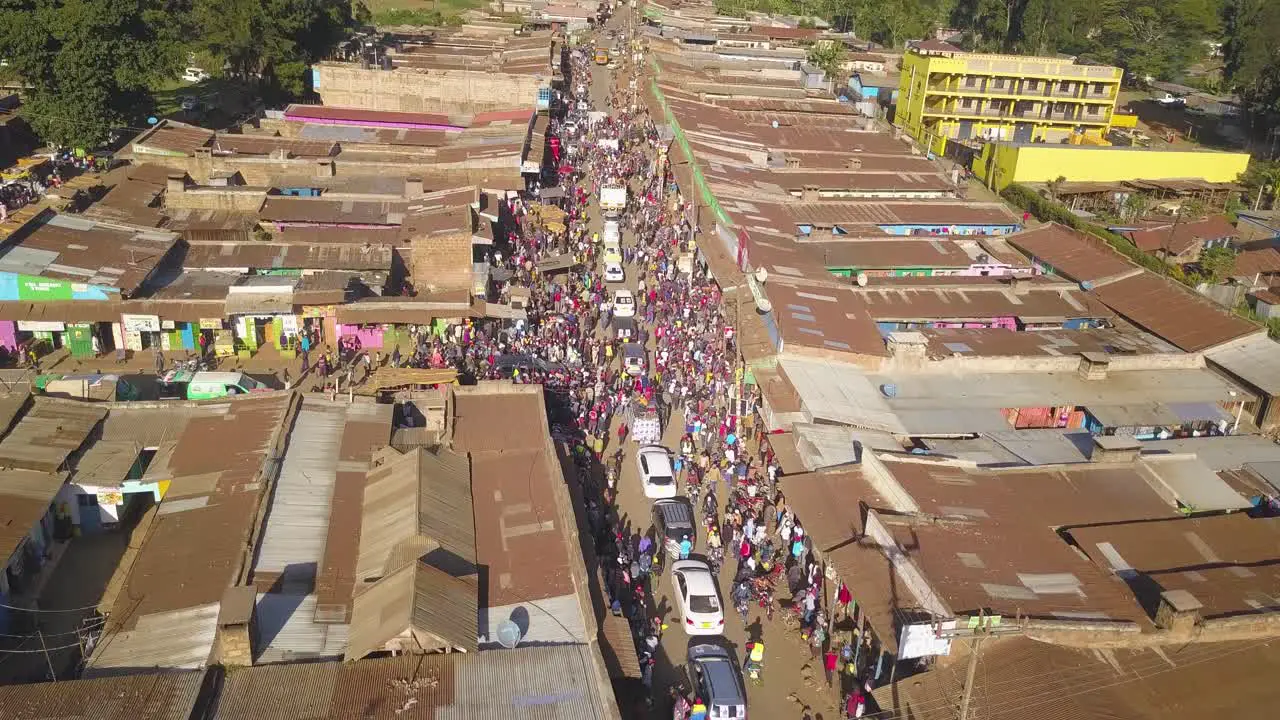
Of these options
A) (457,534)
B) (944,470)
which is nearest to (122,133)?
(457,534)

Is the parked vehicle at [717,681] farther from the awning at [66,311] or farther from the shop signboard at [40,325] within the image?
the shop signboard at [40,325]

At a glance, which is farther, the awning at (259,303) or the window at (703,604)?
the awning at (259,303)

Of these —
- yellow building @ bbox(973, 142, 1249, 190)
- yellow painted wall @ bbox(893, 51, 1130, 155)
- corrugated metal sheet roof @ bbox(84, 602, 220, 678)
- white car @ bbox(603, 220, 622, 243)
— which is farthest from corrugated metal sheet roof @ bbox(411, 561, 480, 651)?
yellow painted wall @ bbox(893, 51, 1130, 155)

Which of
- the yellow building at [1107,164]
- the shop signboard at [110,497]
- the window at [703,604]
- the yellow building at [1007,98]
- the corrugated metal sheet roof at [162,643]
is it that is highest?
the yellow building at [1007,98]

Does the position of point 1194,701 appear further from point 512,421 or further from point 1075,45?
point 1075,45

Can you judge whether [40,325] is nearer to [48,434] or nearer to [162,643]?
[48,434]

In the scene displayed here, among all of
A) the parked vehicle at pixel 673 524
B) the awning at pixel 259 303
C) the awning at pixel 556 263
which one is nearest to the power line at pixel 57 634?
the parked vehicle at pixel 673 524
